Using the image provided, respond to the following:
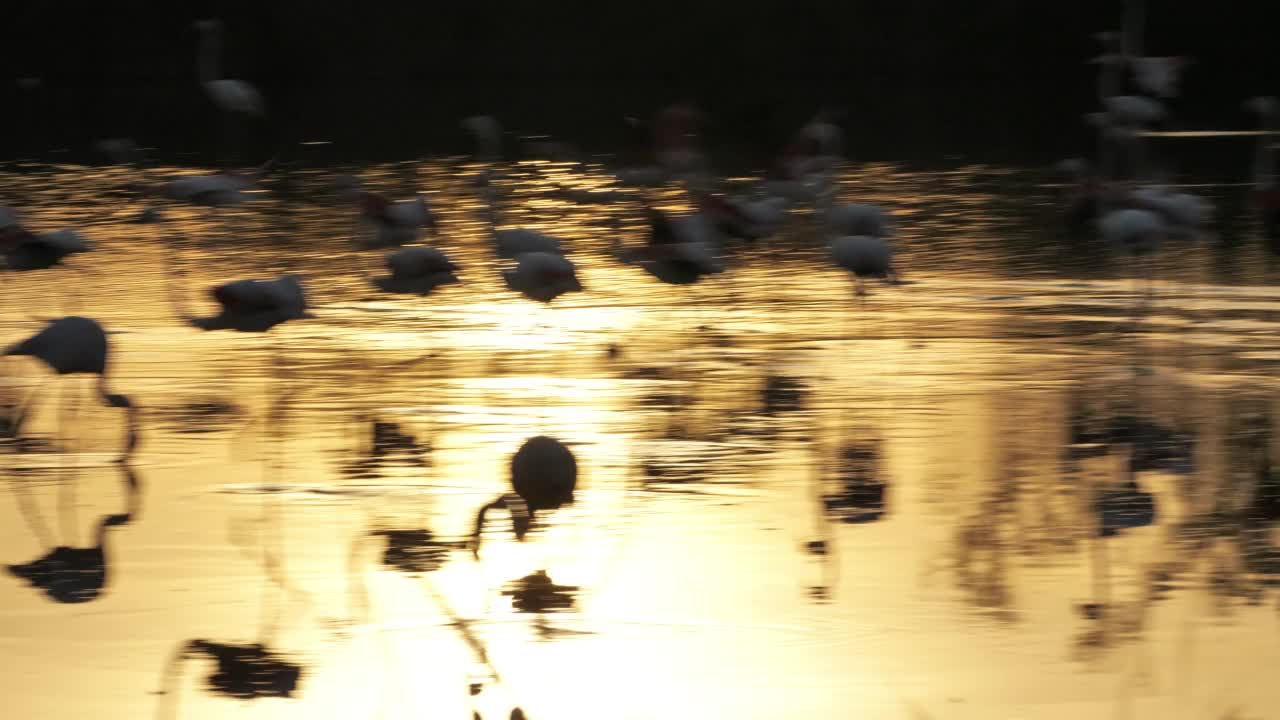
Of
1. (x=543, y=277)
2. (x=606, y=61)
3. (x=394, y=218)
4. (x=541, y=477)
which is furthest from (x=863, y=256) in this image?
(x=606, y=61)

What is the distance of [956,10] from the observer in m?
30.8

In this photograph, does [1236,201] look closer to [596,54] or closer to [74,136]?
[74,136]

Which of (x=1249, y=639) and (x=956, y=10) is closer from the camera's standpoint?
(x=1249, y=639)

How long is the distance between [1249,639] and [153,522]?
2.03 meters

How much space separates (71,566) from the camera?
3.94m

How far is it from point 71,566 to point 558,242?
224 centimetres

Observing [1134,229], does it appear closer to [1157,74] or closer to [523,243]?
[1157,74]

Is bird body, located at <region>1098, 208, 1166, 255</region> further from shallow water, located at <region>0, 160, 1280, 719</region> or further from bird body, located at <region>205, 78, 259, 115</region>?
bird body, located at <region>205, 78, 259, 115</region>

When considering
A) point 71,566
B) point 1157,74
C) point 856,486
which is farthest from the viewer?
point 1157,74

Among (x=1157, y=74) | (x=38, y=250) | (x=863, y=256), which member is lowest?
(x=863, y=256)

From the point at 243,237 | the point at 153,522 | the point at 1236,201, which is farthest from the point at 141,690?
the point at 1236,201

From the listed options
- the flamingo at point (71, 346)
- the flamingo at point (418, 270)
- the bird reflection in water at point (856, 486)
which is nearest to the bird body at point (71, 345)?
the flamingo at point (71, 346)

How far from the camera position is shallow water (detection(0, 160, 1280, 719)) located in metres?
3.30

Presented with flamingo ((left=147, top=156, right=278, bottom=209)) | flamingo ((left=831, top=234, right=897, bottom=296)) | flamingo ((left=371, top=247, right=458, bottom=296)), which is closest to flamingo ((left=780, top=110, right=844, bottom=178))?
flamingo ((left=831, top=234, right=897, bottom=296))
